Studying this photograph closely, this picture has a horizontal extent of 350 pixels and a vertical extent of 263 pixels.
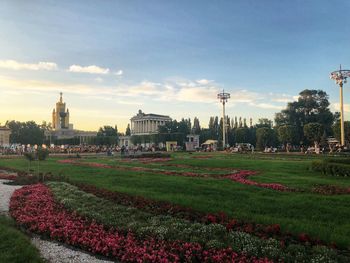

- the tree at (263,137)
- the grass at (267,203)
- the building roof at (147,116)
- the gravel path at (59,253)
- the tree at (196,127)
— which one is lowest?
the gravel path at (59,253)

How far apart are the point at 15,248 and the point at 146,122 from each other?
127 metres

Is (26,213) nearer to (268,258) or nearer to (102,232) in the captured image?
(102,232)

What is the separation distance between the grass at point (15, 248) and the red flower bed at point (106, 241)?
72 centimetres

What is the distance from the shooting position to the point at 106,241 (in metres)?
7.55

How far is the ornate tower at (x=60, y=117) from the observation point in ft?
404

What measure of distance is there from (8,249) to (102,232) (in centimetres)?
196

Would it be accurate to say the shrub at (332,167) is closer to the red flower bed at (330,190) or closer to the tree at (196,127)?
the red flower bed at (330,190)

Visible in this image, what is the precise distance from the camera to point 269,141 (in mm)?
68000

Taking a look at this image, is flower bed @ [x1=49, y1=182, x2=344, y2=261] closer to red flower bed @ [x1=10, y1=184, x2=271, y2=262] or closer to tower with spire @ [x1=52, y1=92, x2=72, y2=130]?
red flower bed @ [x1=10, y1=184, x2=271, y2=262]

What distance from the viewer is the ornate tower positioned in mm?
123150

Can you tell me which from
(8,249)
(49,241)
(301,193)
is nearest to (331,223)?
(301,193)

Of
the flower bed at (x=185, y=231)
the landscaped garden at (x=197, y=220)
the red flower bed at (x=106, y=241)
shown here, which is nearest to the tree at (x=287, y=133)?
the landscaped garden at (x=197, y=220)

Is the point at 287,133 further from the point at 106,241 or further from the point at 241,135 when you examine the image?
the point at 106,241

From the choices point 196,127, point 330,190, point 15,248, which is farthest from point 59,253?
point 196,127
